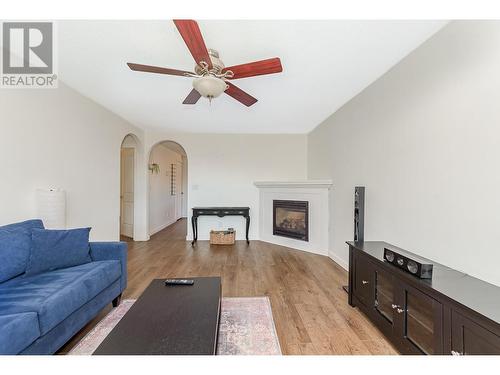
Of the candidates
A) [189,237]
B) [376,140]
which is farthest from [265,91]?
[189,237]

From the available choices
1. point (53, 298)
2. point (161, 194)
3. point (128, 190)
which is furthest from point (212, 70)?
point (161, 194)

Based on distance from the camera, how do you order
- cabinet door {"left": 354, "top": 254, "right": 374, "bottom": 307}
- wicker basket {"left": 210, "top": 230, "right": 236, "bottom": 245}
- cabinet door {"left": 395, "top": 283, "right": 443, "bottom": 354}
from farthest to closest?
wicker basket {"left": 210, "top": 230, "right": 236, "bottom": 245}, cabinet door {"left": 354, "top": 254, "right": 374, "bottom": 307}, cabinet door {"left": 395, "top": 283, "right": 443, "bottom": 354}

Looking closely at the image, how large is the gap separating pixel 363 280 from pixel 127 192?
522 cm

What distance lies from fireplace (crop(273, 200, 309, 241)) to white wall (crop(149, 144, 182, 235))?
3081 millimetres

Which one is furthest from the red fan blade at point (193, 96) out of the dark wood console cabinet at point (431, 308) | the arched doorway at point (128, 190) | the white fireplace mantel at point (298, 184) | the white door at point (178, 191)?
the white door at point (178, 191)

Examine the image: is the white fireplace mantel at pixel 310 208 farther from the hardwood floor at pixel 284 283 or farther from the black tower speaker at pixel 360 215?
the black tower speaker at pixel 360 215

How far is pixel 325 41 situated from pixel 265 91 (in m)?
1.10

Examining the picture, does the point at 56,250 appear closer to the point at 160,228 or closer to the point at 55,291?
the point at 55,291

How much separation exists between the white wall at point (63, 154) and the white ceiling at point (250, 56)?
1.23ft

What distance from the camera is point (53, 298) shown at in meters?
1.44

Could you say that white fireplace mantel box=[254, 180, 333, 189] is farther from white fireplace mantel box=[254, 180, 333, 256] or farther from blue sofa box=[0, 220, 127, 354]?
blue sofa box=[0, 220, 127, 354]

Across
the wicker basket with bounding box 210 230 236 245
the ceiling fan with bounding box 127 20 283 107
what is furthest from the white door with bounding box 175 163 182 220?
the ceiling fan with bounding box 127 20 283 107

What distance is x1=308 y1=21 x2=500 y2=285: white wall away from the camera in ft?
4.56

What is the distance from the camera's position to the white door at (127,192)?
5.26m
